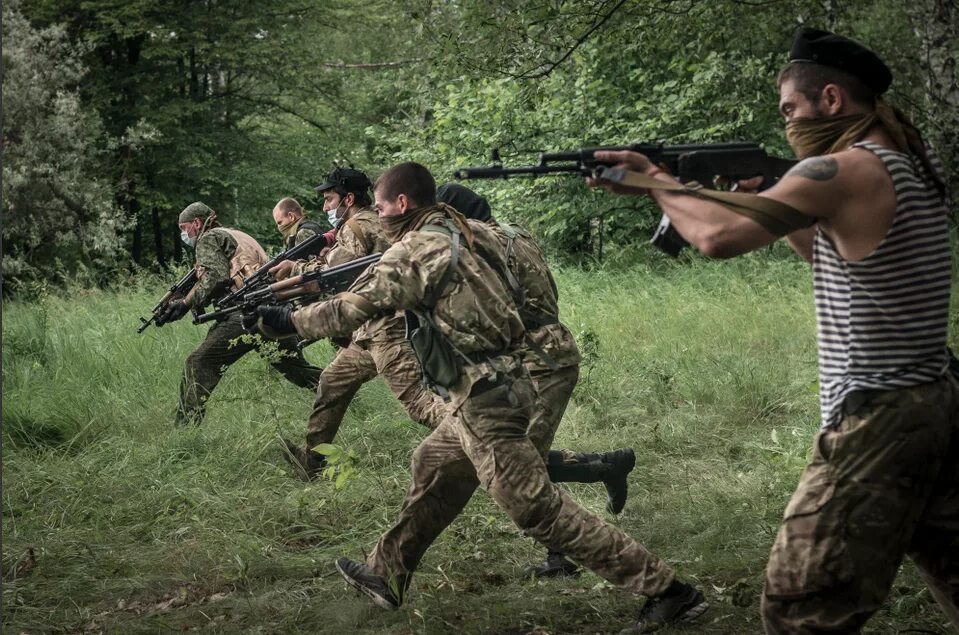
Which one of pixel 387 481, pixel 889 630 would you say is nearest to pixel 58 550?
pixel 387 481

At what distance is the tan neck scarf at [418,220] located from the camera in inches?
177

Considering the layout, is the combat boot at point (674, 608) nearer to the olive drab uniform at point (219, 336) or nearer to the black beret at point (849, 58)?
the black beret at point (849, 58)

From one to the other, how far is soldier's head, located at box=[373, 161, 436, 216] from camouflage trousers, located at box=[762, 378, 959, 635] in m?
2.35

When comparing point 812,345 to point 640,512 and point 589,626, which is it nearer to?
point 640,512

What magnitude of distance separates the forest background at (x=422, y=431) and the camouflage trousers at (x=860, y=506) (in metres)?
1.62

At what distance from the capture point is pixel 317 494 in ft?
21.1

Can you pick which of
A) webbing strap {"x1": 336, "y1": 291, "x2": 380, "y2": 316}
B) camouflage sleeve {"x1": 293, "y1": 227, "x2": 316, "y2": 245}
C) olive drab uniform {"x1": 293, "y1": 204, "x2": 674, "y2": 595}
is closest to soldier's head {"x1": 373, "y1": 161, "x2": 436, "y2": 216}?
olive drab uniform {"x1": 293, "y1": 204, "x2": 674, "y2": 595}

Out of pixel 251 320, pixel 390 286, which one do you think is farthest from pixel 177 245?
pixel 390 286

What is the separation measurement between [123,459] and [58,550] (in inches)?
58.7

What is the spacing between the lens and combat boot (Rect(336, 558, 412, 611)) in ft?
14.7

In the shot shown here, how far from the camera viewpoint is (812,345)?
32.9 feet

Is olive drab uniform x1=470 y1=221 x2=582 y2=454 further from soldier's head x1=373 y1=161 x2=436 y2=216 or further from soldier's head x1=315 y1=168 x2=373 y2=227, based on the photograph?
soldier's head x1=315 y1=168 x2=373 y2=227

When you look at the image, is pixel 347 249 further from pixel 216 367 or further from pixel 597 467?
pixel 597 467

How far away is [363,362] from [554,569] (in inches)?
96.3
